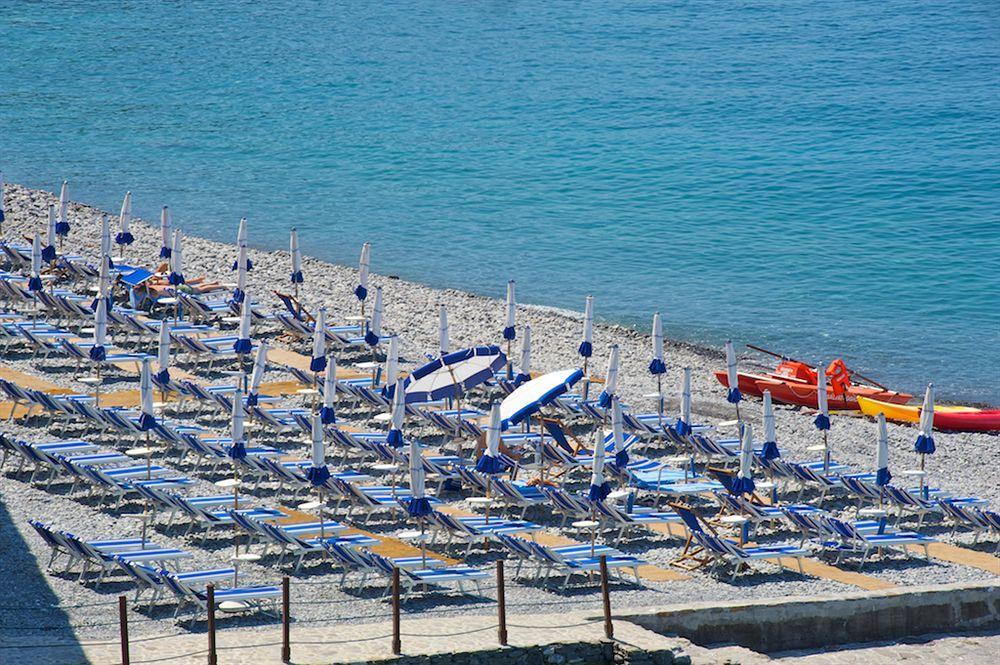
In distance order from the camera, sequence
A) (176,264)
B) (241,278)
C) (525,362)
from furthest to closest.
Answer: (176,264) < (241,278) < (525,362)

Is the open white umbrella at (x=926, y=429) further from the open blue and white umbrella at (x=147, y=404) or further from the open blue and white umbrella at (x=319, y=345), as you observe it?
the open blue and white umbrella at (x=147, y=404)

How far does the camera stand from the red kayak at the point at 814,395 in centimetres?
2517

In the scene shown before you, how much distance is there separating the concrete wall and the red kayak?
907 centimetres

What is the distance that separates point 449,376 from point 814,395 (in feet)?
26.5

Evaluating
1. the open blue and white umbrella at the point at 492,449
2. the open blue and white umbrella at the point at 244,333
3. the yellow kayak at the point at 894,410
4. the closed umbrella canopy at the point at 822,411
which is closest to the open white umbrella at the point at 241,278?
the open blue and white umbrella at the point at 244,333

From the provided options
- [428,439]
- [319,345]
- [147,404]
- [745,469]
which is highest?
[319,345]

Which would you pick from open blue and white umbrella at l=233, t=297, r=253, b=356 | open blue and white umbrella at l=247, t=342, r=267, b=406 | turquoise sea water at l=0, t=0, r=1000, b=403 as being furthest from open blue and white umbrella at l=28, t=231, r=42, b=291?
turquoise sea water at l=0, t=0, r=1000, b=403

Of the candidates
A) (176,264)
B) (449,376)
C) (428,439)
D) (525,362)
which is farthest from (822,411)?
(176,264)

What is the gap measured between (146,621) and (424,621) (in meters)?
2.50

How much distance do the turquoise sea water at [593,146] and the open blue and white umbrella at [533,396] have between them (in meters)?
13.2

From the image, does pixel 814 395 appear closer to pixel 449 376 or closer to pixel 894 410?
pixel 894 410

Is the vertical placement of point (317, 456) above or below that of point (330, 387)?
below

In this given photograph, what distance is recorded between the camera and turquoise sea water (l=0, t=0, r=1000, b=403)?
3741cm

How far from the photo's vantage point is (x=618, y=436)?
1761cm
